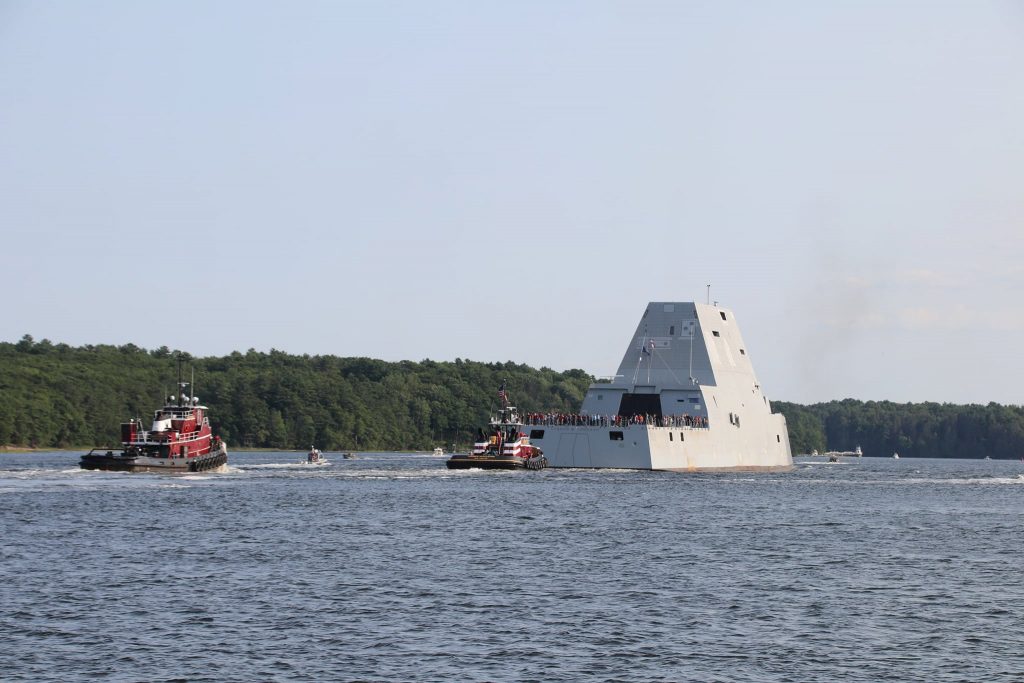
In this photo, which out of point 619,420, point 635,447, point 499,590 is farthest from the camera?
point 619,420

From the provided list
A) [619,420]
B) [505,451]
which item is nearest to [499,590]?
[505,451]

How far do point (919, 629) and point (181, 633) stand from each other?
17109mm

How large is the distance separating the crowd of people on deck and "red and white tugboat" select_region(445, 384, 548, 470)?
2324mm

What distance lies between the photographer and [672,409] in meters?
106

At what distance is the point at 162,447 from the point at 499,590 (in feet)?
173

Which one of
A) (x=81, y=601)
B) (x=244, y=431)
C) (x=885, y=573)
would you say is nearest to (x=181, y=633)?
(x=81, y=601)

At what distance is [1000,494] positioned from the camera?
292 feet

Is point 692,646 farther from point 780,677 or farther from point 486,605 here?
point 486,605

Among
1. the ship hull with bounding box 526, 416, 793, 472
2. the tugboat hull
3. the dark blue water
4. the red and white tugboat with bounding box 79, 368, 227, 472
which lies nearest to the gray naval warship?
the ship hull with bounding box 526, 416, 793, 472

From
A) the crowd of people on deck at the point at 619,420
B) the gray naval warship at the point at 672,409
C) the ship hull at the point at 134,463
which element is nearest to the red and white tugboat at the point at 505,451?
the gray naval warship at the point at 672,409

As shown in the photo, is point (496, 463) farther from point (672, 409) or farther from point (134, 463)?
point (134, 463)

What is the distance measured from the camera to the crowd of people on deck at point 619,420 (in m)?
99.6

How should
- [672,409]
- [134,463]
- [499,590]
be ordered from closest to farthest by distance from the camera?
1. [499,590]
2. [134,463]
3. [672,409]

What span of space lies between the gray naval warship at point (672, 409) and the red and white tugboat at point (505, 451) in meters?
1.15
